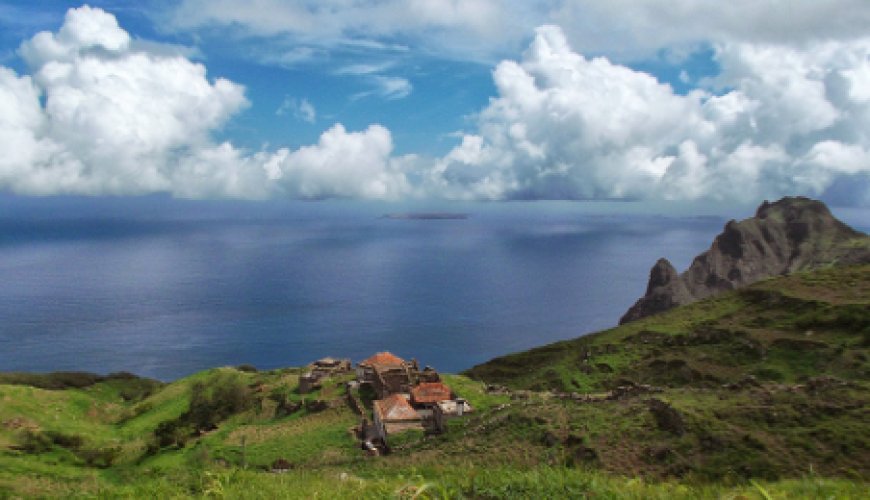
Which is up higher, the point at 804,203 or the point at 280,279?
the point at 804,203

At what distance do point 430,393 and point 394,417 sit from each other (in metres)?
3.76

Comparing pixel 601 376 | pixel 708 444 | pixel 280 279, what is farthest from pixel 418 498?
pixel 280 279

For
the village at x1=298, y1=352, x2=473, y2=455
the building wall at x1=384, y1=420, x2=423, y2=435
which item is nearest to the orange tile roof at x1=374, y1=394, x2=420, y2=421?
the village at x1=298, y1=352, x2=473, y2=455

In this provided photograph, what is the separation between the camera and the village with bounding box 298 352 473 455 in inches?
1152

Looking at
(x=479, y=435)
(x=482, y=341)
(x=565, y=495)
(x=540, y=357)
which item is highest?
(x=565, y=495)

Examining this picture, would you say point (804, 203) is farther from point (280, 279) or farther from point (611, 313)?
point (280, 279)

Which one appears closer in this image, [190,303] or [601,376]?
[601,376]

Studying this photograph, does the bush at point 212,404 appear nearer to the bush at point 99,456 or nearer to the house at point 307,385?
the bush at point 99,456

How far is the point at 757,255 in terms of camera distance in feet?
440

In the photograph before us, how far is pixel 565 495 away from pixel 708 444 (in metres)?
14.4

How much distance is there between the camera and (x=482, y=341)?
110438 millimetres

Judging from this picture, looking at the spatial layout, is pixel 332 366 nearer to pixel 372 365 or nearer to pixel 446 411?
pixel 372 365

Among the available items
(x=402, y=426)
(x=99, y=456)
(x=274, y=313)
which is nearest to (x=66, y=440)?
(x=99, y=456)

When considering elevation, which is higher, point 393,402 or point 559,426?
point 559,426
